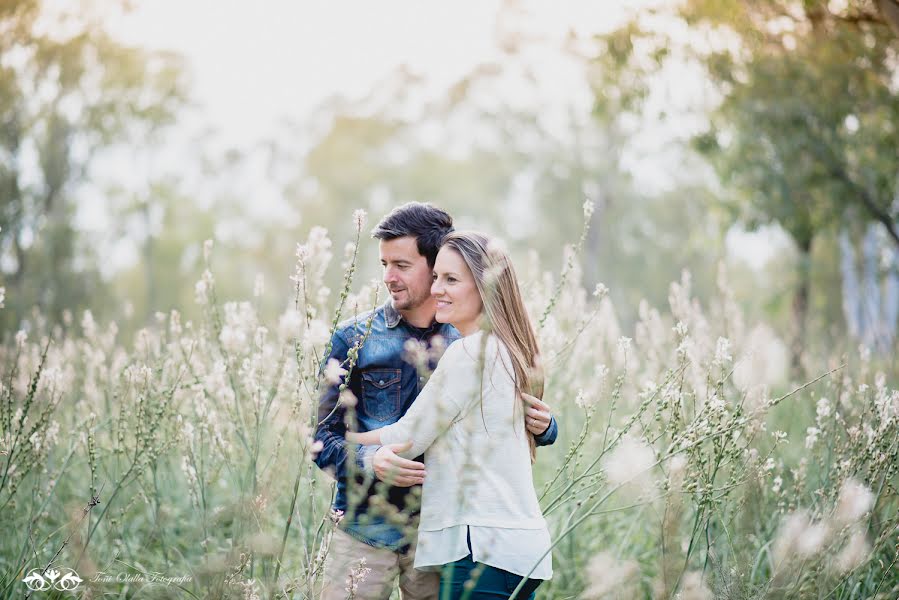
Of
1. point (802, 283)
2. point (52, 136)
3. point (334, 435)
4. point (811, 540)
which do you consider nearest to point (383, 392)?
point (334, 435)

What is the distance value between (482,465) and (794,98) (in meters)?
7.61

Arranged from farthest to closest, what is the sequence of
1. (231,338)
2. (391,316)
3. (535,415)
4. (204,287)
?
(204,287) < (391,316) < (231,338) < (535,415)

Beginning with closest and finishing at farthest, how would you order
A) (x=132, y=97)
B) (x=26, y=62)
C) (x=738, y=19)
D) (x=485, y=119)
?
1. (x=738, y=19)
2. (x=26, y=62)
3. (x=132, y=97)
4. (x=485, y=119)

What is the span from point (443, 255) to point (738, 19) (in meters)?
6.53

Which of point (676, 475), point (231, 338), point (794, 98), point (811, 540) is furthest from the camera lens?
point (794, 98)

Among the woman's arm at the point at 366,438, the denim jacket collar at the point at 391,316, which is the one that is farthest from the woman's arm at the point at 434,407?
the denim jacket collar at the point at 391,316

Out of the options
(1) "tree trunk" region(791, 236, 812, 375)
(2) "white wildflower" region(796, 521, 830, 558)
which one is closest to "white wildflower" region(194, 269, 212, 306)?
(2) "white wildflower" region(796, 521, 830, 558)

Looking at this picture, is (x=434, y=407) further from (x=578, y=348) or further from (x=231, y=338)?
(x=578, y=348)

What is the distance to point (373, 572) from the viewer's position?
2881mm

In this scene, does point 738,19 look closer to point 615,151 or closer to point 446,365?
point 446,365

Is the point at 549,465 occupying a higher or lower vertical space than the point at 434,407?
lower

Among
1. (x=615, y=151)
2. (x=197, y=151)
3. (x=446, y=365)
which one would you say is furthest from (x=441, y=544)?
(x=197, y=151)

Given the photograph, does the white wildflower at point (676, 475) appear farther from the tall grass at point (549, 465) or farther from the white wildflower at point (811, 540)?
the white wildflower at point (811, 540)

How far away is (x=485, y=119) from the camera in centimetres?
2712
